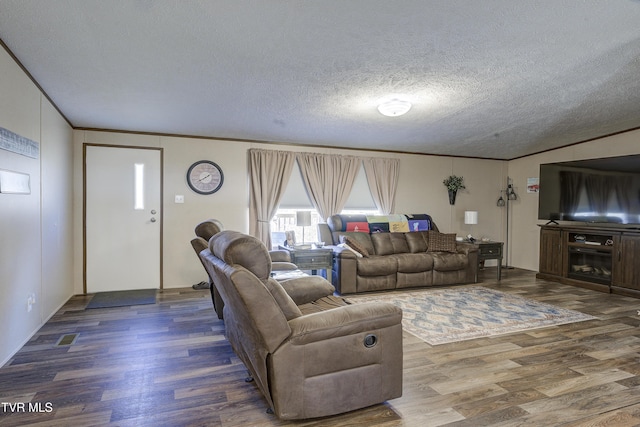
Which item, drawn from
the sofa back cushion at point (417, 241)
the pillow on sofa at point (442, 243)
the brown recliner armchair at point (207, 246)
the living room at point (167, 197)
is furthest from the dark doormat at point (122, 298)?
the pillow on sofa at point (442, 243)

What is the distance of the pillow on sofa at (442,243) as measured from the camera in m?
5.50

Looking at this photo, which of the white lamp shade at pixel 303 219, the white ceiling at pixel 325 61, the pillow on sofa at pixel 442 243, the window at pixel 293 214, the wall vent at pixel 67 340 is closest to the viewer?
the white ceiling at pixel 325 61

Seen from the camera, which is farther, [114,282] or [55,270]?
[114,282]

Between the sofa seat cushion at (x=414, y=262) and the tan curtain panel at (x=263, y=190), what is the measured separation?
1971 millimetres

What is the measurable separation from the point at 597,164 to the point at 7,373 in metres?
7.08

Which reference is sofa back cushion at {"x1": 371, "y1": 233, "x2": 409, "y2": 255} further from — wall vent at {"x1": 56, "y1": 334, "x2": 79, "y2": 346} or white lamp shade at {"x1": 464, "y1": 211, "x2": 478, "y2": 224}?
wall vent at {"x1": 56, "y1": 334, "x2": 79, "y2": 346}

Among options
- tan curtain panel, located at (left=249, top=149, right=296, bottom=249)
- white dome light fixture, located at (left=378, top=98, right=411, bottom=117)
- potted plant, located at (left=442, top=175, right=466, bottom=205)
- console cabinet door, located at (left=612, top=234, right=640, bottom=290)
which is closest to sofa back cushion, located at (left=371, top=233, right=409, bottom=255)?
tan curtain panel, located at (left=249, top=149, right=296, bottom=249)

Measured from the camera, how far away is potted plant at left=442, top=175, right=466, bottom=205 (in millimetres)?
6738

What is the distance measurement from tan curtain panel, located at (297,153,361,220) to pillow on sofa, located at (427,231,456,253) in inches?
60.7

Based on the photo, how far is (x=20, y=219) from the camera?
2.88m

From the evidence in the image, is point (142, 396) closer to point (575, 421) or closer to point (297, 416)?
point (297, 416)

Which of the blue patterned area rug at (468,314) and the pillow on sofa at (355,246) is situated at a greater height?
the pillow on sofa at (355,246)

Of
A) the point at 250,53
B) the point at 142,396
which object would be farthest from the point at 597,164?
the point at 142,396

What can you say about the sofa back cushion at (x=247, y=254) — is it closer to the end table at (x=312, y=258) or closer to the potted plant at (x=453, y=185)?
the end table at (x=312, y=258)
